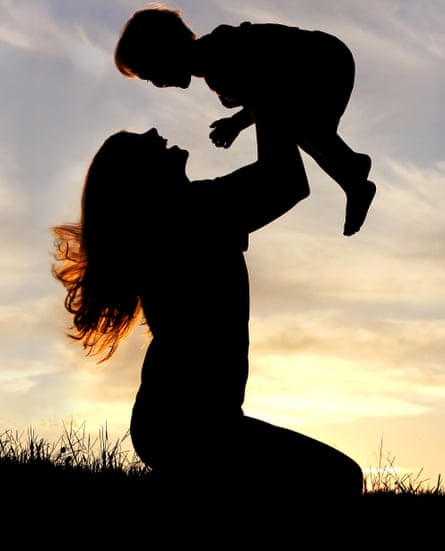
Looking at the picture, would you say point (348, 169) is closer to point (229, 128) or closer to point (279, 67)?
point (279, 67)

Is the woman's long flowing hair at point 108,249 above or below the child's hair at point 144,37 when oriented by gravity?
below

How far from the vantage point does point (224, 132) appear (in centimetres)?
569

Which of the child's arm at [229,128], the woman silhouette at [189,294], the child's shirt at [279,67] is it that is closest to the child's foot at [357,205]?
the child's shirt at [279,67]

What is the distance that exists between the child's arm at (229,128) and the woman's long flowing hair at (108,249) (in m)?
1.99

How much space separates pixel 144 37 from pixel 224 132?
0.91 metres

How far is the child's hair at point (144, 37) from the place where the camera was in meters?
5.14

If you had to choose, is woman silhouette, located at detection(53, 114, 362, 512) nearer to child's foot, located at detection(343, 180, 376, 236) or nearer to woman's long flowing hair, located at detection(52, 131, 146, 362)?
woman's long flowing hair, located at detection(52, 131, 146, 362)

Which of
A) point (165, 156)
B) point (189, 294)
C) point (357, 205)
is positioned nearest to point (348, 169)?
point (357, 205)

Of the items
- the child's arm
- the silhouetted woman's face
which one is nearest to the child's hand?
the child's arm

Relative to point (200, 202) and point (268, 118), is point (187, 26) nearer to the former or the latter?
point (268, 118)

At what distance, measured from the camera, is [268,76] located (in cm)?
476

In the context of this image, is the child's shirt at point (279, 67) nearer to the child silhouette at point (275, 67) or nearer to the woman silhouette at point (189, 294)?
the child silhouette at point (275, 67)

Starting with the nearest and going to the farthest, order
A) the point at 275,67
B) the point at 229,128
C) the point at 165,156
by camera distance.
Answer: the point at 165,156
the point at 275,67
the point at 229,128

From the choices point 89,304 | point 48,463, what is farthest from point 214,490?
point 48,463
